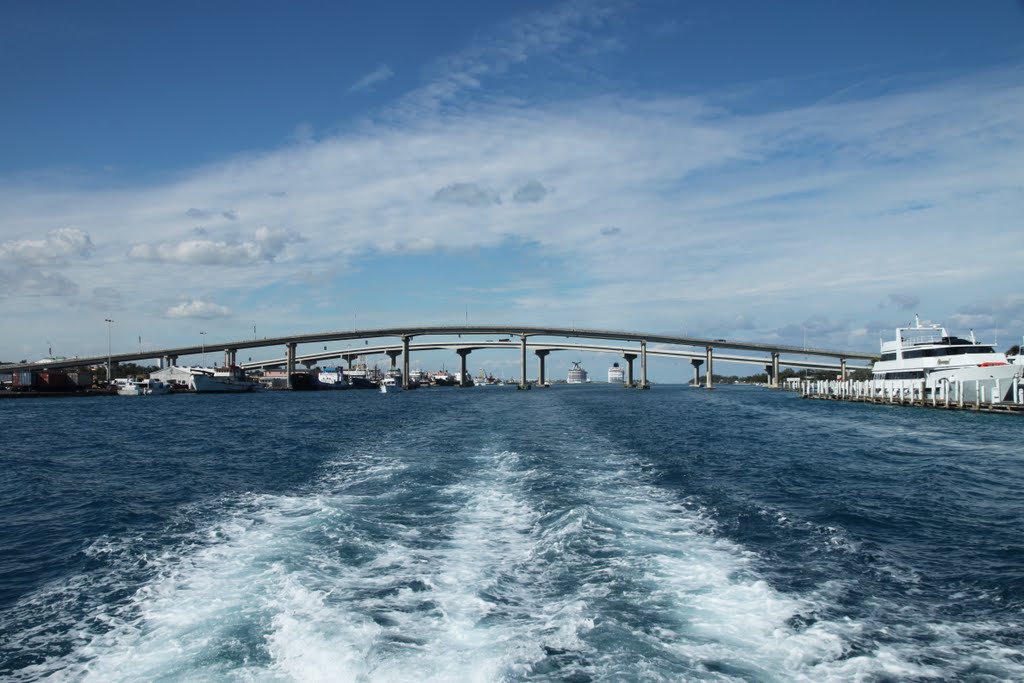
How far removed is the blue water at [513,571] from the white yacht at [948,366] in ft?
109

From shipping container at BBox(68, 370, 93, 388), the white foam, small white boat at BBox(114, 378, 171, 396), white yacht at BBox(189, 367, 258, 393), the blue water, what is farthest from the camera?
white yacht at BBox(189, 367, 258, 393)

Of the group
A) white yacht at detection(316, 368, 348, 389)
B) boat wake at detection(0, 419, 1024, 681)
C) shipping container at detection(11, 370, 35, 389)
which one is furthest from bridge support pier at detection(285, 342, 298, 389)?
boat wake at detection(0, 419, 1024, 681)

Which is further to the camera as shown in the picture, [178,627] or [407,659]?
[178,627]

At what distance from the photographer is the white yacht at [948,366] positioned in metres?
49.5

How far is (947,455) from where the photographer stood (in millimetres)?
25609

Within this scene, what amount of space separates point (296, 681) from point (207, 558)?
18.5 ft

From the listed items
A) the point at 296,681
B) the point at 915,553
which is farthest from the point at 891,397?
the point at 296,681

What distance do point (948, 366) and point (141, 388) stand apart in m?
115

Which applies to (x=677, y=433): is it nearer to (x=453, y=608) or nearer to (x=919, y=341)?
(x=453, y=608)

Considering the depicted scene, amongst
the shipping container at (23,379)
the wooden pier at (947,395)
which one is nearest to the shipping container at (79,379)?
the shipping container at (23,379)

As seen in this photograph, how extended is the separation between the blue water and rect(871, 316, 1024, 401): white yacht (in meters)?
33.3

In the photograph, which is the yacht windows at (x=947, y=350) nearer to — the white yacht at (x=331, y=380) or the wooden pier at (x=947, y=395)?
the wooden pier at (x=947, y=395)

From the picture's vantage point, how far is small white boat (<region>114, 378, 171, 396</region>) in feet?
340

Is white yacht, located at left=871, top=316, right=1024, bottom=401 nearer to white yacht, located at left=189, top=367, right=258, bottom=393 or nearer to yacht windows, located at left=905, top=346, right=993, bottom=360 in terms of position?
yacht windows, located at left=905, top=346, right=993, bottom=360
